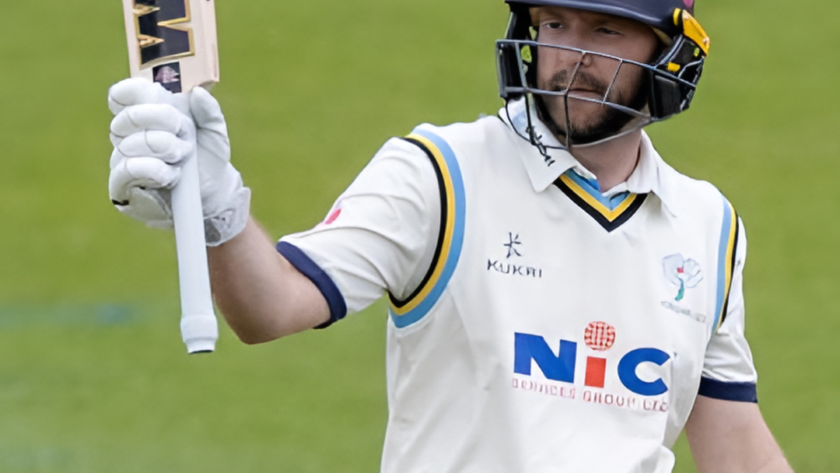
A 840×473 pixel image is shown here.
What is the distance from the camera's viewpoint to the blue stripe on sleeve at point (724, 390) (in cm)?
403

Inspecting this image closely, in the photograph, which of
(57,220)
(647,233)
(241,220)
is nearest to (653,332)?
(647,233)

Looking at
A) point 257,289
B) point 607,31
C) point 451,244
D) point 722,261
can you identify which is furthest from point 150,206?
point 722,261

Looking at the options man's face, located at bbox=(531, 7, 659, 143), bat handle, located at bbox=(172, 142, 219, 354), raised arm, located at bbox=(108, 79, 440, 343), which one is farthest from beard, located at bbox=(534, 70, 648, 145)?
bat handle, located at bbox=(172, 142, 219, 354)

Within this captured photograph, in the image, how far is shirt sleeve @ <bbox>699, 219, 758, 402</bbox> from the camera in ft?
13.1

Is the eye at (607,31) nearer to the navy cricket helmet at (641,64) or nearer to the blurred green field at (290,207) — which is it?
the navy cricket helmet at (641,64)

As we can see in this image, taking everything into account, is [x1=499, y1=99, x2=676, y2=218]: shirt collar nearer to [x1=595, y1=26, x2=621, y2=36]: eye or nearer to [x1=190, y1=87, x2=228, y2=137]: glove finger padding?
[x1=595, y1=26, x2=621, y2=36]: eye

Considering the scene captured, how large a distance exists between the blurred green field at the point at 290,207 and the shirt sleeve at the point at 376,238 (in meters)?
4.42

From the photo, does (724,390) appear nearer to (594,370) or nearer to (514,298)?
(594,370)

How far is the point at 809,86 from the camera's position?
1333 centimetres

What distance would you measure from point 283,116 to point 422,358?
9.36m

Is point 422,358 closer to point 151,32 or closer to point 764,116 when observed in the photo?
point 151,32

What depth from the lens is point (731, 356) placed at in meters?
4.00

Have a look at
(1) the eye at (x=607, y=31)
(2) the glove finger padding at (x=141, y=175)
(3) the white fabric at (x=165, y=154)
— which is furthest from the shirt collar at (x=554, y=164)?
(2) the glove finger padding at (x=141, y=175)

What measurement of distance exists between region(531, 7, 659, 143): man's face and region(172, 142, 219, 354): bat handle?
3.64ft
